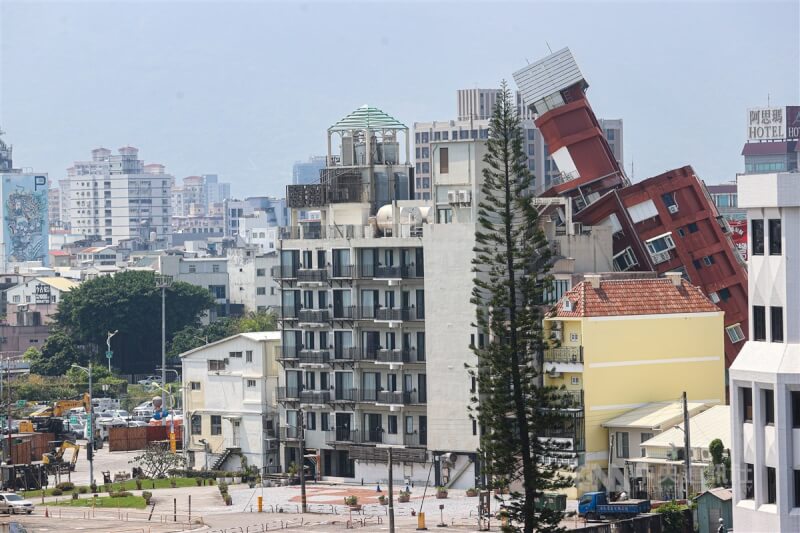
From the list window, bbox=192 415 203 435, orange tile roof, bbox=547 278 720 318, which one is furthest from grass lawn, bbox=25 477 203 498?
orange tile roof, bbox=547 278 720 318

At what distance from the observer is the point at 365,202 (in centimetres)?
9025

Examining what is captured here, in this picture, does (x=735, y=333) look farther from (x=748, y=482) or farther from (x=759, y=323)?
(x=748, y=482)

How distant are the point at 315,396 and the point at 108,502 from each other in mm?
11272

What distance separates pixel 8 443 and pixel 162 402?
31992 mm

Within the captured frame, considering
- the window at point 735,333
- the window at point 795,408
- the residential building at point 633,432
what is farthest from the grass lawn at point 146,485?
the window at point 795,408

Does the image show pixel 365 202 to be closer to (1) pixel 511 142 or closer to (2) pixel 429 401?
(2) pixel 429 401

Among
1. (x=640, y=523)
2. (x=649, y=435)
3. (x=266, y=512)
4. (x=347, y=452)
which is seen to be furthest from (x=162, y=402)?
(x=640, y=523)

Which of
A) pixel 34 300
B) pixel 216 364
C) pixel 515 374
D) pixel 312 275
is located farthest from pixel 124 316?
pixel 515 374

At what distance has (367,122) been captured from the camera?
306 feet

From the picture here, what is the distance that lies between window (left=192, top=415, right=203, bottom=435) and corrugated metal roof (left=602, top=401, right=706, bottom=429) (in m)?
28.4

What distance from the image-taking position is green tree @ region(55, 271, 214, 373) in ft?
531

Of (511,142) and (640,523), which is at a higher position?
(511,142)

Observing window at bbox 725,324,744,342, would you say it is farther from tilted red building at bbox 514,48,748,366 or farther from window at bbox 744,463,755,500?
window at bbox 744,463,755,500

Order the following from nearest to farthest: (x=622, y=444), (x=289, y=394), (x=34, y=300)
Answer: (x=622, y=444) < (x=289, y=394) < (x=34, y=300)
